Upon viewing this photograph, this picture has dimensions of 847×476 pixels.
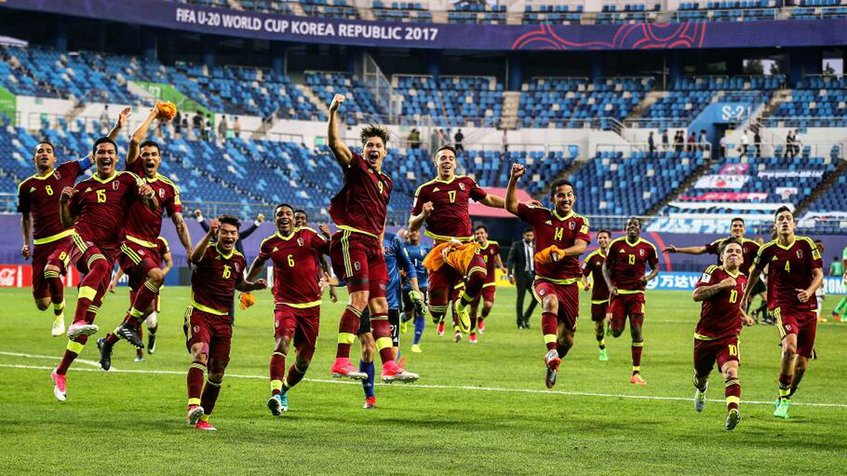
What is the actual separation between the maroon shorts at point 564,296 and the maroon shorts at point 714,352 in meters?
2.47

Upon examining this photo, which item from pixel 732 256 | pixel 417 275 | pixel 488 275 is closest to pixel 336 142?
pixel 732 256

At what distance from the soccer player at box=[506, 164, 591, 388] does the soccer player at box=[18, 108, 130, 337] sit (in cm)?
569

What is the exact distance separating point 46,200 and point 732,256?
29.6 feet

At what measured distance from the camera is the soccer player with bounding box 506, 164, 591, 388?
675 inches

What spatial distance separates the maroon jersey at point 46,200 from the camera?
17906mm

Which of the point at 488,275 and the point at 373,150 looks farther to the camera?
the point at 488,275

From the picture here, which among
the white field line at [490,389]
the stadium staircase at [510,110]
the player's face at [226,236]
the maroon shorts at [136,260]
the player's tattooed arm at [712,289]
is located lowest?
the white field line at [490,389]

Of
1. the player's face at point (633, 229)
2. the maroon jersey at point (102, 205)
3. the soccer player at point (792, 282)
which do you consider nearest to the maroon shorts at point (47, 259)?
the maroon jersey at point (102, 205)

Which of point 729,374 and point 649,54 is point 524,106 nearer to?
point 649,54

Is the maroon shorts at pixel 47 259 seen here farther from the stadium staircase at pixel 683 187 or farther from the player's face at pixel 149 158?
the stadium staircase at pixel 683 187

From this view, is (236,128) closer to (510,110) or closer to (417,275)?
(510,110)

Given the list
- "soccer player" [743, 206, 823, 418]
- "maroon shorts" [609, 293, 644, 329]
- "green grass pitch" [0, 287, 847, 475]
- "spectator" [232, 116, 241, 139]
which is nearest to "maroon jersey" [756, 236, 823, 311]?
"soccer player" [743, 206, 823, 418]

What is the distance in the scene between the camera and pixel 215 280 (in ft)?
47.2

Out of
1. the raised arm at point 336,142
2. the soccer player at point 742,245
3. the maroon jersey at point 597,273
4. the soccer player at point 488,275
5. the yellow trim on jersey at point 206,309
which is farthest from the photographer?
the soccer player at point 488,275
